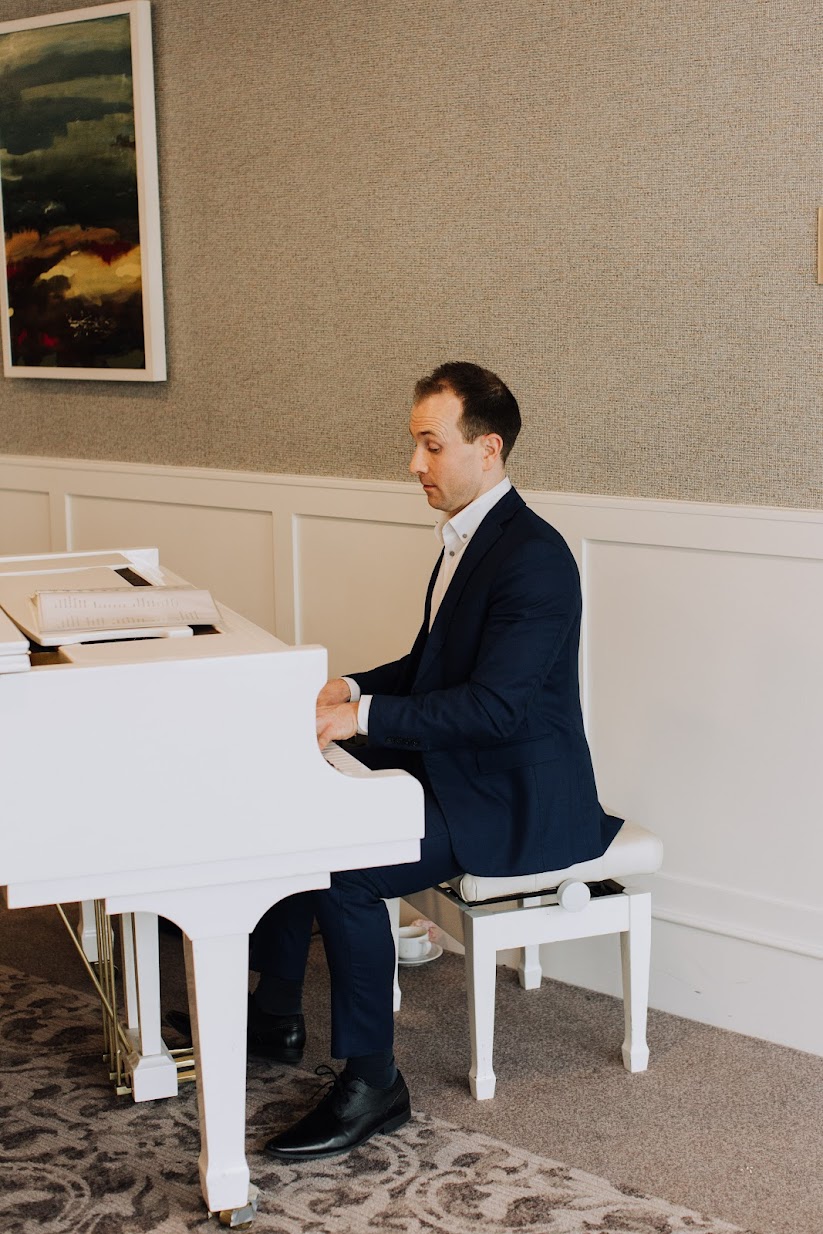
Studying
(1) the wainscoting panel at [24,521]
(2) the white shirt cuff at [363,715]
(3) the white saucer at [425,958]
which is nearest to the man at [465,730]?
(2) the white shirt cuff at [363,715]

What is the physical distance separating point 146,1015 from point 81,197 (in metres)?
2.39

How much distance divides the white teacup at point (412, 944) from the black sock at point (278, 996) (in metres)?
0.49

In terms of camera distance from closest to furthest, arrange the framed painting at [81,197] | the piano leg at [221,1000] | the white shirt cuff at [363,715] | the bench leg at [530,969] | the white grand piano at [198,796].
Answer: the white grand piano at [198,796]
the piano leg at [221,1000]
the white shirt cuff at [363,715]
the bench leg at [530,969]
the framed painting at [81,197]

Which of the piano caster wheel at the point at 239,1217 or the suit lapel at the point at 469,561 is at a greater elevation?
the suit lapel at the point at 469,561

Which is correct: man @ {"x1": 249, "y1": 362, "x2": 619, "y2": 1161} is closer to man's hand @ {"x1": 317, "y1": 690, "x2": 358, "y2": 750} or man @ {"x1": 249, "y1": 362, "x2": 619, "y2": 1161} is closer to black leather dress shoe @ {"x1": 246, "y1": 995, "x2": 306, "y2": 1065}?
man's hand @ {"x1": 317, "y1": 690, "x2": 358, "y2": 750}

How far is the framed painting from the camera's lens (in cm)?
382

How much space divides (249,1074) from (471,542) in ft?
3.67

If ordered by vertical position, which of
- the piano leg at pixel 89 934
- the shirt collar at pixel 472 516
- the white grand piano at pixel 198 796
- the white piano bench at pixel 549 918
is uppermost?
the shirt collar at pixel 472 516

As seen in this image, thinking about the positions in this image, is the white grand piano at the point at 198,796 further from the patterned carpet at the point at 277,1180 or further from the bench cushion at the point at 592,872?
the bench cushion at the point at 592,872

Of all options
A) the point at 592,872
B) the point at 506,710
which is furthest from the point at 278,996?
the point at 506,710

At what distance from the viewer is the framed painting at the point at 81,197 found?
3.82 meters

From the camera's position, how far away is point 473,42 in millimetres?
3127

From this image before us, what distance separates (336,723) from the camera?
2375 mm

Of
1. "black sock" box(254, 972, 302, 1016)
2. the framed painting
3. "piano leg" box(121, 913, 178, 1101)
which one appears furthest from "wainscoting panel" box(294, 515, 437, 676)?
"piano leg" box(121, 913, 178, 1101)
